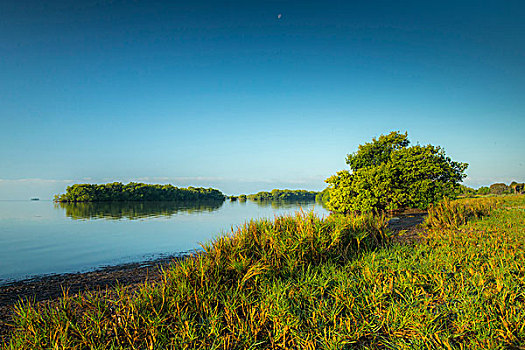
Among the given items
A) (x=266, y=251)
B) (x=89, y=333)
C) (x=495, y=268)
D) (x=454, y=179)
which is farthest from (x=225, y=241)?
(x=454, y=179)

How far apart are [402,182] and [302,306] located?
61.5 ft

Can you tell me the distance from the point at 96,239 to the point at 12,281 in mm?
9922

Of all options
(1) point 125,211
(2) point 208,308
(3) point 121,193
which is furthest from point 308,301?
(3) point 121,193

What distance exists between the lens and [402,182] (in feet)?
65.0

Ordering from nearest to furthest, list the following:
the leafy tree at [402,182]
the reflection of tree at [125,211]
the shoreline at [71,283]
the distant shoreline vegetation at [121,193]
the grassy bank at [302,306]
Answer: the grassy bank at [302,306]
the shoreline at [71,283]
the leafy tree at [402,182]
the reflection of tree at [125,211]
the distant shoreline vegetation at [121,193]

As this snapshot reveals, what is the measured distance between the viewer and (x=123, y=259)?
14.2m

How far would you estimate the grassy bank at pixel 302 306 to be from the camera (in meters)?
3.15

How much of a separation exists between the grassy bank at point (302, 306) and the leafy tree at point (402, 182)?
13612 mm

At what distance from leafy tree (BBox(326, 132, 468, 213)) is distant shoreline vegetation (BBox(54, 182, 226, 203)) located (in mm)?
102909

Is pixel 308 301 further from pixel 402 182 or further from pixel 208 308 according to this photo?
pixel 402 182

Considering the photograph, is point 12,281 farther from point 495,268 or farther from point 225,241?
point 495,268

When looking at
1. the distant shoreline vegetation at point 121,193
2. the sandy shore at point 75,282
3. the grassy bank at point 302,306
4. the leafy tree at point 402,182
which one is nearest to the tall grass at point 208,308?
the grassy bank at point 302,306

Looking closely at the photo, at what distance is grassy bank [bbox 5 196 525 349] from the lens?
10.3 ft

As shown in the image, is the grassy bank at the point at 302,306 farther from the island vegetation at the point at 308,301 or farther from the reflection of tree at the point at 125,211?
the reflection of tree at the point at 125,211
